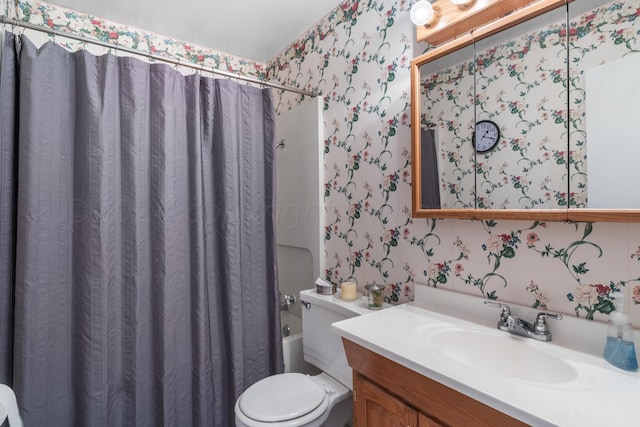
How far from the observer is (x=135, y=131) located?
1.43 metres

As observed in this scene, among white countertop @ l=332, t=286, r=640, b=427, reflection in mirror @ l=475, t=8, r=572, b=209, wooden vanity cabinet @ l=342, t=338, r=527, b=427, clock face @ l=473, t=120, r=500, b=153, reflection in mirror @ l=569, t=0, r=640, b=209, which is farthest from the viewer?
clock face @ l=473, t=120, r=500, b=153

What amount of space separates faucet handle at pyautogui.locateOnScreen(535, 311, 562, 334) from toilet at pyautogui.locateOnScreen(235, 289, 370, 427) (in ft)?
2.09

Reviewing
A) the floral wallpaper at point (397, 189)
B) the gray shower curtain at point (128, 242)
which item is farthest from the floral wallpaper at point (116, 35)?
the gray shower curtain at point (128, 242)

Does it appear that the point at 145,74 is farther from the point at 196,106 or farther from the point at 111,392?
the point at 111,392

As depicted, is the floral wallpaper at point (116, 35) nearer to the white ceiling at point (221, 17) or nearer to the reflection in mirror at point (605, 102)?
the white ceiling at point (221, 17)

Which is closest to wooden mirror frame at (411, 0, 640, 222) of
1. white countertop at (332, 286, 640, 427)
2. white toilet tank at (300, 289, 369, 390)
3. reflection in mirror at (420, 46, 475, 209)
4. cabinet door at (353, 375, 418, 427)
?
reflection in mirror at (420, 46, 475, 209)

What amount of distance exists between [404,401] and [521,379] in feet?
Result: 1.07

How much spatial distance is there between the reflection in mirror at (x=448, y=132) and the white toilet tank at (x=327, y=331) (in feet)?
1.98

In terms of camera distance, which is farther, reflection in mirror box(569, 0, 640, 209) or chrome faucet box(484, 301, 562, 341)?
chrome faucet box(484, 301, 562, 341)

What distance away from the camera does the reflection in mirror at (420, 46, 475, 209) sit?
3.93 feet

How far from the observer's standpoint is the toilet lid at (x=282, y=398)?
1236 millimetres

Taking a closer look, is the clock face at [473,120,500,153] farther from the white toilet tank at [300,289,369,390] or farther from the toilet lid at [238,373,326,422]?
the toilet lid at [238,373,326,422]

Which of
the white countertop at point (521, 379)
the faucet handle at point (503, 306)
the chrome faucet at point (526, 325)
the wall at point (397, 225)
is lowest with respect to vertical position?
the white countertop at point (521, 379)

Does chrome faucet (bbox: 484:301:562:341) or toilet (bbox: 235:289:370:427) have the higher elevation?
chrome faucet (bbox: 484:301:562:341)
